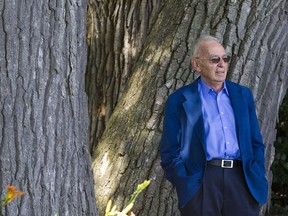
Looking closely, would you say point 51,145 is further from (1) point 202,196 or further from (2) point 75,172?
(1) point 202,196

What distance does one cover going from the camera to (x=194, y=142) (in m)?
4.18

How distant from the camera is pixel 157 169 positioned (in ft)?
17.5

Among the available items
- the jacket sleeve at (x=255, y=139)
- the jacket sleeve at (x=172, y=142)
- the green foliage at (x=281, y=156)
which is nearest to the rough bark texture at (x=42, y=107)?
the jacket sleeve at (x=172, y=142)

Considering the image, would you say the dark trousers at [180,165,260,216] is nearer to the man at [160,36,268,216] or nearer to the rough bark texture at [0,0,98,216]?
the man at [160,36,268,216]

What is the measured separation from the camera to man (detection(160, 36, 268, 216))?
414 cm

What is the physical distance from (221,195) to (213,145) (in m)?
0.29

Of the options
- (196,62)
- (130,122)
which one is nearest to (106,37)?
(130,122)

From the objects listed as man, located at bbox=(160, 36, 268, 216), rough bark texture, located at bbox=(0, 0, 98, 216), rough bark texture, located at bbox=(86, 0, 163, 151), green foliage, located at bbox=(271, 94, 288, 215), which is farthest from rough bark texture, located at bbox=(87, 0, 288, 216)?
green foliage, located at bbox=(271, 94, 288, 215)

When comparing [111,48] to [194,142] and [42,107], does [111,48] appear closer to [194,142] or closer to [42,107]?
[194,142]

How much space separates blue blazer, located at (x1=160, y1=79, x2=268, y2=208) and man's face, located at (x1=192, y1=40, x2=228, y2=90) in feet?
0.29

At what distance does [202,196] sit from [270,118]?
166 centimetres

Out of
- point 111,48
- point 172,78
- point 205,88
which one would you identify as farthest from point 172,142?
point 111,48

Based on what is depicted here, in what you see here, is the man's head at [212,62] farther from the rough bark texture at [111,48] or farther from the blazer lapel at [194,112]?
the rough bark texture at [111,48]

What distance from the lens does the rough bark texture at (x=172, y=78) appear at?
17.7 ft
